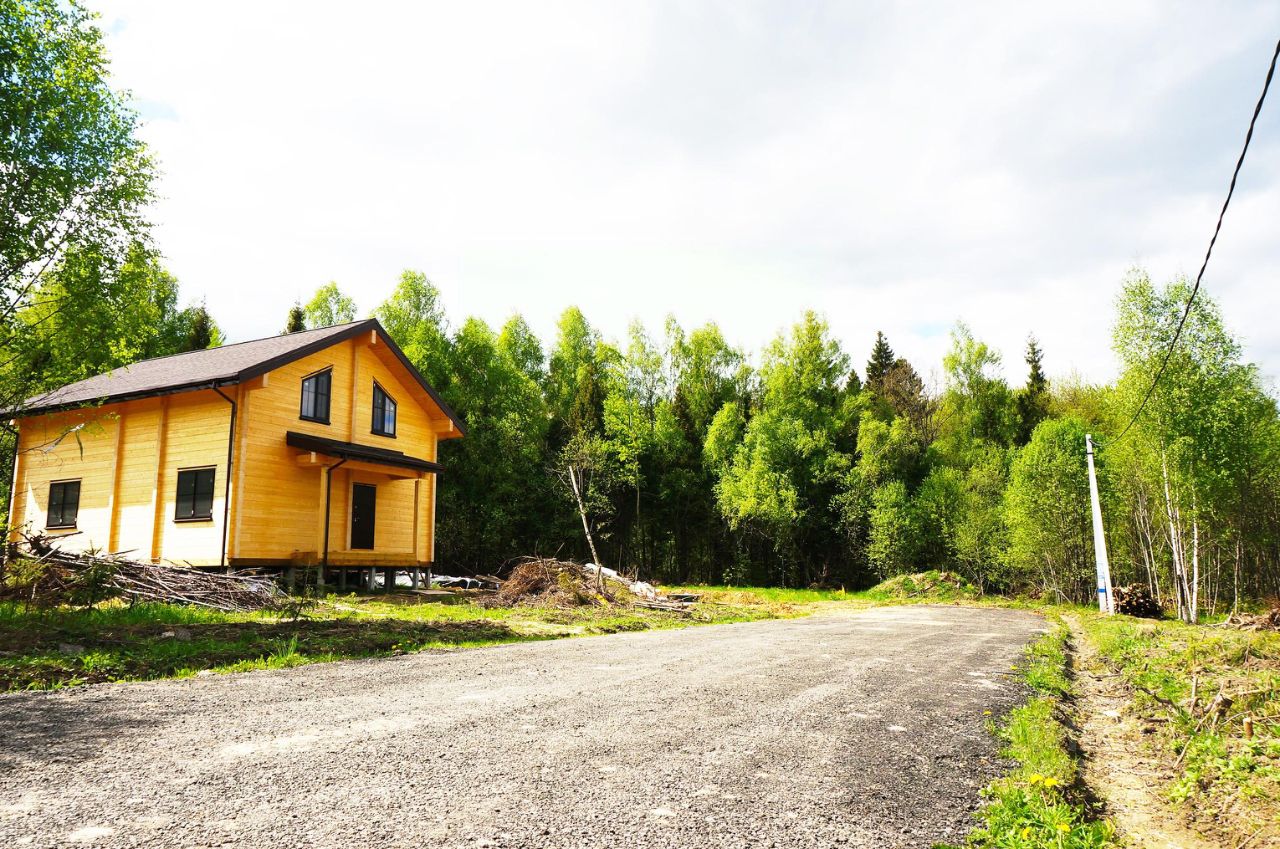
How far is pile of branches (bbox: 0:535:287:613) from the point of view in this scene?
1053 centimetres

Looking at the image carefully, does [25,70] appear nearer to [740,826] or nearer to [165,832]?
[165,832]

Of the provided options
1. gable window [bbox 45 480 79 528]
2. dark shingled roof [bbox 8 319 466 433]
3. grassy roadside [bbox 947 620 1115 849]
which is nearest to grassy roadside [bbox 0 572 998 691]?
dark shingled roof [bbox 8 319 466 433]

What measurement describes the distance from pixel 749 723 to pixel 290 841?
3.07m

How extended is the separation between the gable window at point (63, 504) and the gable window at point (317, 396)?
6.31 m

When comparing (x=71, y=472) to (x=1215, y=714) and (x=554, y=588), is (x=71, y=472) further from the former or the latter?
(x=1215, y=714)

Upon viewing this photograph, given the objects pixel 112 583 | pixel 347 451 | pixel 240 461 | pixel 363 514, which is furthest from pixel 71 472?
pixel 112 583

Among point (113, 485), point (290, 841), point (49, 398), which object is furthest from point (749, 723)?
point (49, 398)

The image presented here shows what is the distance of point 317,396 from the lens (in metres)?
19.3

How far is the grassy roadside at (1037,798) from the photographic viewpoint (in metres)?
3.19

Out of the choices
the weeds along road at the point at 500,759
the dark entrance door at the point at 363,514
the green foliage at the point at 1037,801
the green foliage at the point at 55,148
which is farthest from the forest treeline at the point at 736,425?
the green foliage at the point at 1037,801

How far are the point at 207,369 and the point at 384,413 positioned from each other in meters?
4.74

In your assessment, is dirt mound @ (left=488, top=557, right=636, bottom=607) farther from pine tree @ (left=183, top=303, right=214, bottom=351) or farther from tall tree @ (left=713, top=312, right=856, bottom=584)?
pine tree @ (left=183, top=303, right=214, bottom=351)

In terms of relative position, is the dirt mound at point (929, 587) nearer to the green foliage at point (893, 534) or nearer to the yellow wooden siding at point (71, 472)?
the green foliage at point (893, 534)

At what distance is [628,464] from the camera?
110ft
